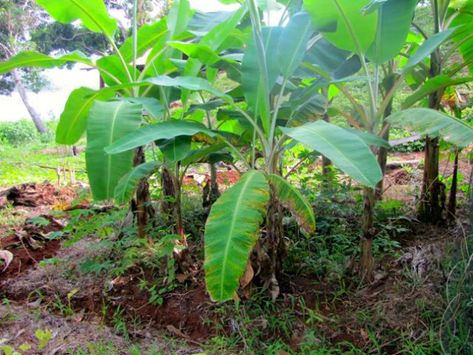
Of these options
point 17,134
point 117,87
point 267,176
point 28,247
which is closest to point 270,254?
point 267,176

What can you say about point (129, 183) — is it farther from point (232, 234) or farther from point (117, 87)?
point (232, 234)

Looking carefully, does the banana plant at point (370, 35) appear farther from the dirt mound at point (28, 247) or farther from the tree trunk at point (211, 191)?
the dirt mound at point (28, 247)

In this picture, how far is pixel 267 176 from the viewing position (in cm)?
229

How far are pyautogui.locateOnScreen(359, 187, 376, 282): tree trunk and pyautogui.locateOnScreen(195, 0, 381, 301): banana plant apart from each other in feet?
1.62

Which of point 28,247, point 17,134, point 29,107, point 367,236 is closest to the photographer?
point 367,236

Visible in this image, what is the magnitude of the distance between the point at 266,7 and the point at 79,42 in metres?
17.3

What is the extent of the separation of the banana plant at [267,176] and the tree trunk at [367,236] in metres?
0.49

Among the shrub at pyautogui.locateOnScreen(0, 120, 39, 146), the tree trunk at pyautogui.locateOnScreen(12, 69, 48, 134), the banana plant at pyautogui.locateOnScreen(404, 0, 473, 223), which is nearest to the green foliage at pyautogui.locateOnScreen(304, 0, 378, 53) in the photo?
the banana plant at pyautogui.locateOnScreen(404, 0, 473, 223)

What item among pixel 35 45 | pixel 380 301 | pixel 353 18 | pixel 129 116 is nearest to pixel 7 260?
pixel 129 116

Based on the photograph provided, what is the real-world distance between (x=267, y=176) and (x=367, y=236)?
74cm

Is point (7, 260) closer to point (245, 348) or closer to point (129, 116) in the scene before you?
point (129, 116)

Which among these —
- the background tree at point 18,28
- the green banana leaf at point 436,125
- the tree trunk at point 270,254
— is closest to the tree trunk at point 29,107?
the background tree at point 18,28

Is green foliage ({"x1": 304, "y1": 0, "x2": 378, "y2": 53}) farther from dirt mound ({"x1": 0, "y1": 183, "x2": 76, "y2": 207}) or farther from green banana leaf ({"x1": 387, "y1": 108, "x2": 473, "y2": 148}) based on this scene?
dirt mound ({"x1": 0, "y1": 183, "x2": 76, "y2": 207})

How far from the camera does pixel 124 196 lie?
7.99 feet
